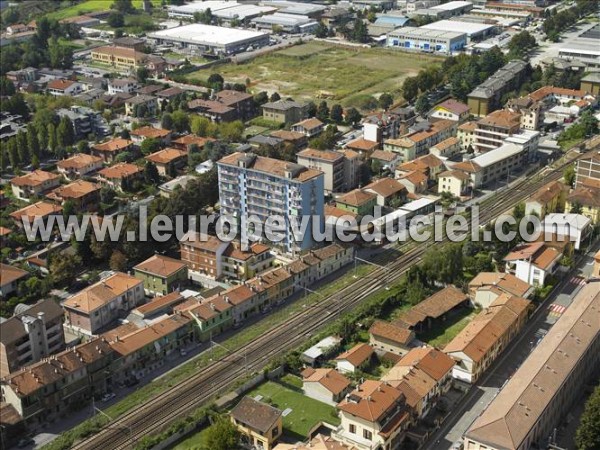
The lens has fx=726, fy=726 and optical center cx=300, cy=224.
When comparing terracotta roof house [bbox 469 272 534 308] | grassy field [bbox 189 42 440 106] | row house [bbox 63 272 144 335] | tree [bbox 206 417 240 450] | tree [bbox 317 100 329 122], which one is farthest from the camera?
grassy field [bbox 189 42 440 106]

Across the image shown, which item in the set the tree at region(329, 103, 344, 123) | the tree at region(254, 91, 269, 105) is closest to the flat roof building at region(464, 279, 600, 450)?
the tree at region(329, 103, 344, 123)

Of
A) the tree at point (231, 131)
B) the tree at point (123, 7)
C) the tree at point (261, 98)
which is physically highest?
the tree at point (123, 7)

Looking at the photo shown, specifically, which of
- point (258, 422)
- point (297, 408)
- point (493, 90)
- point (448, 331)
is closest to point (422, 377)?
point (297, 408)

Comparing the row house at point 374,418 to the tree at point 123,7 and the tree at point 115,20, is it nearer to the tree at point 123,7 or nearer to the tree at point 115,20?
the tree at point 115,20

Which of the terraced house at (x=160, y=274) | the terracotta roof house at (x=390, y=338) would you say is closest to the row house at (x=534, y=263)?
the terracotta roof house at (x=390, y=338)

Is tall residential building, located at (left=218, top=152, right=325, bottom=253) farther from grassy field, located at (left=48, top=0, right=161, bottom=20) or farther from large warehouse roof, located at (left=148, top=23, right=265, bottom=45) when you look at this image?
grassy field, located at (left=48, top=0, right=161, bottom=20)
